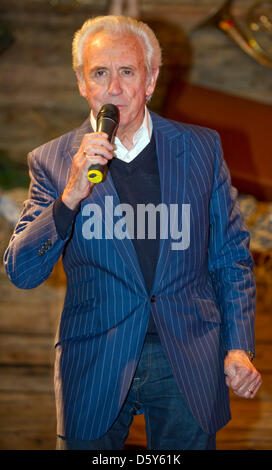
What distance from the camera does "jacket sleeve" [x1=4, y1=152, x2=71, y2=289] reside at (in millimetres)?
1400

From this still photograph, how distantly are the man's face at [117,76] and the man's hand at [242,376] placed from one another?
645 mm

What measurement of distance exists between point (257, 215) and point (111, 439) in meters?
2.21

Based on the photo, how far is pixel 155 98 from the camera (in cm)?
390

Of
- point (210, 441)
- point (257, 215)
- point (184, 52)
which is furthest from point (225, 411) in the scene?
point (184, 52)

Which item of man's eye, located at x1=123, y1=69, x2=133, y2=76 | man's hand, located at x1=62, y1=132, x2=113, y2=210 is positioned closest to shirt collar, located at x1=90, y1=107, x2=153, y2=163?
man's eye, located at x1=123, y1=69, x2=133, y2=76

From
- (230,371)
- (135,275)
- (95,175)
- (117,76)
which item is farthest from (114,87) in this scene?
(230,371)

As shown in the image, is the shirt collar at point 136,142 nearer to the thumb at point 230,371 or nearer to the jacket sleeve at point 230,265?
the jacket sleeve at point 230,265

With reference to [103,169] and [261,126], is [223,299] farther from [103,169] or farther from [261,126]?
[261,126]

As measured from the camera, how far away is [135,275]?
4.64 feet

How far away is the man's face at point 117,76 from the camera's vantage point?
1522 mm

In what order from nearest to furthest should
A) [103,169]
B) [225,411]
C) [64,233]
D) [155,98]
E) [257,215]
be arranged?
[103,169]
[64,233]
[225,411]
[257,215]
[155,98]

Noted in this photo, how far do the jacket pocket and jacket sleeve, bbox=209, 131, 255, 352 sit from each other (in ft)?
0.08

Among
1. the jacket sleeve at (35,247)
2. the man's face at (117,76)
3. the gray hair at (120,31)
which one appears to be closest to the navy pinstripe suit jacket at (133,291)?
the jacket sleeve at (35,247)
